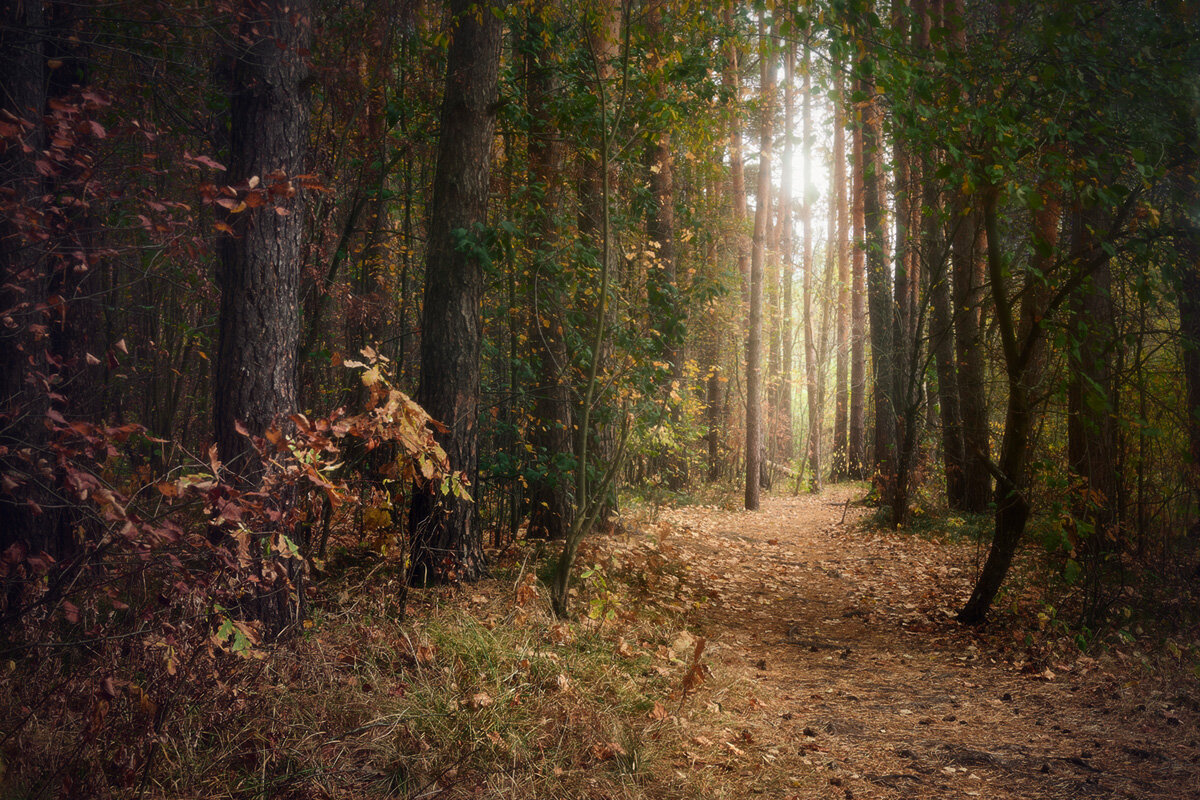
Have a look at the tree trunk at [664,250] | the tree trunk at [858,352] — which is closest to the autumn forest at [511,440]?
the tree trunk at [664,250]

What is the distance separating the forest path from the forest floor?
2 cm

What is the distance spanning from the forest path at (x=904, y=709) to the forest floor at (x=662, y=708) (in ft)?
0.06

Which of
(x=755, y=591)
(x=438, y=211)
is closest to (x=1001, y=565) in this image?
(x=755, y=591)

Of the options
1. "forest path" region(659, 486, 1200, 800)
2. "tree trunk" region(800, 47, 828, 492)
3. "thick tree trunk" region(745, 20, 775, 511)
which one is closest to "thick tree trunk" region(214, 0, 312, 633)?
"forest path" region(659, 486, 1200, 800)

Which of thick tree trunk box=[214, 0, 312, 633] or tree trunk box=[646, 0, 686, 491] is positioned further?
tree trunk box=[646, 0, 686, 491]

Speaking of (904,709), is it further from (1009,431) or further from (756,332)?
(756,332)

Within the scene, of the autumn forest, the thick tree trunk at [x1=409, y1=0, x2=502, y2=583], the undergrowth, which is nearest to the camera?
the undergrowth

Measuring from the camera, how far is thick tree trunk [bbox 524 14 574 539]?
7.36 m

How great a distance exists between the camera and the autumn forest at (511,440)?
10.8 ft

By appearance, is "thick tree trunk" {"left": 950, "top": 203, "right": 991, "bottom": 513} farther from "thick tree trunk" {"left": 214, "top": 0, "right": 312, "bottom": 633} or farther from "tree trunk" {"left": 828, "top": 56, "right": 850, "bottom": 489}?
"tree trunk" {"left": 828, "top": 56, "right": 850, "bottom": 489}

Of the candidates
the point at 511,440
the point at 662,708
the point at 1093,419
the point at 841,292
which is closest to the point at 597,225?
the point at 511,440

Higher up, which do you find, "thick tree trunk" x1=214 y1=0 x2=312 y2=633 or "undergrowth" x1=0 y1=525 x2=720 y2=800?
"thick tree trunk" x1=214 y1=0 x2=312 y2=633

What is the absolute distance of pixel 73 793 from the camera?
102 inches

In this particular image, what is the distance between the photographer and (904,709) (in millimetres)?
4711
